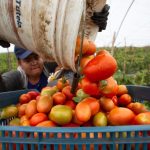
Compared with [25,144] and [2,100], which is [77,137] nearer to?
[25,144]

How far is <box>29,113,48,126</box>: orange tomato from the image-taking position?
142 cm

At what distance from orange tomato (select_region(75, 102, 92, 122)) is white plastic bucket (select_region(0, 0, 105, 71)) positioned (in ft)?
0.59

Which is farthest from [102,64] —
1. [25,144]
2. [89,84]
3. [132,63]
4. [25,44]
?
[132,63]

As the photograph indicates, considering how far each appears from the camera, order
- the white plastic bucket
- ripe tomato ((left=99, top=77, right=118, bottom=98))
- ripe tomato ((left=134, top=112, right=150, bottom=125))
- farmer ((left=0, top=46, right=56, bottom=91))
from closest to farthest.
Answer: the white plastic bucket → ripe tomato ((left=134, top=112, right=150, bottom=125)) → ripe tomato ((left=99, top=77, right=118, bottom=98)) → farmer ((left=0, top=46, right=56, bottom=91))

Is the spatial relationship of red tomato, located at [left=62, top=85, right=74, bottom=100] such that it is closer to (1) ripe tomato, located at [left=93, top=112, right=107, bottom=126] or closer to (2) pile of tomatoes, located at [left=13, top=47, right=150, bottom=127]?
(2) pile of tomatoes, located at [left=13, top=47, right=150, bottom=127]

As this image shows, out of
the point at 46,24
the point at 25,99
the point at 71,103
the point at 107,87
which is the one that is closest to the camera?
the point at 46,24

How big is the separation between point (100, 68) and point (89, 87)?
0.30 ft

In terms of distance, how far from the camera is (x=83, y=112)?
1348mm

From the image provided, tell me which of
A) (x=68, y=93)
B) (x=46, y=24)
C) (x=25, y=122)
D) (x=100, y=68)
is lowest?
(x=25, y=122)

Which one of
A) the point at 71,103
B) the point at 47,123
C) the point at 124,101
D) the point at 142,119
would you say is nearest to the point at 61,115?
the point at 47,123

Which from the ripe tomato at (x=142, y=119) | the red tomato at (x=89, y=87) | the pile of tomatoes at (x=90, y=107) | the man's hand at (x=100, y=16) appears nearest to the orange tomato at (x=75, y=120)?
the pile of tomatoes at (x=90, y=107)

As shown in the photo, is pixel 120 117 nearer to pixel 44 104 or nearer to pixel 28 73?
pixel 44 104

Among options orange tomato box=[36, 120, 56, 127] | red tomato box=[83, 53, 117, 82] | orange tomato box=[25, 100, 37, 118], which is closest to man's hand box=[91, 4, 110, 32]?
red tomato box=[83, 53, 117, 82]

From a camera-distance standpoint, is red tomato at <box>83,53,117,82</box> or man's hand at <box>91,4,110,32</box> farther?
man's hand at <box>91,4,110,32</box>
